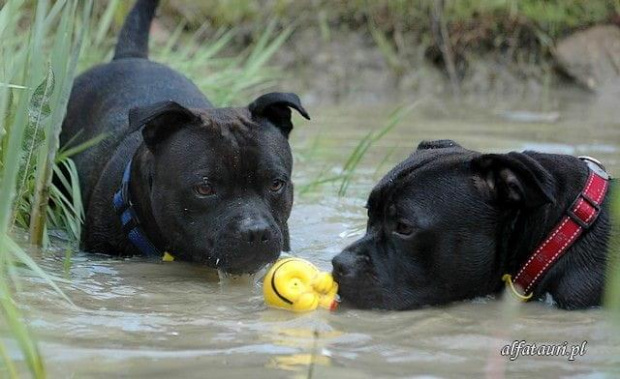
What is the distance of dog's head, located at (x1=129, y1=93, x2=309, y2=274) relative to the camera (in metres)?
5.34

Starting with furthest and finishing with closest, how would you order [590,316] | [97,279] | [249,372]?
[97,279] < [590,316] < [249,372]

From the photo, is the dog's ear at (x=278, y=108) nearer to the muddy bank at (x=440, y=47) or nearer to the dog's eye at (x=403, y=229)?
the dog's eye at (x=403, y=229)

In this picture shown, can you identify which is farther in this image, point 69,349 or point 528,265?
point 528,265

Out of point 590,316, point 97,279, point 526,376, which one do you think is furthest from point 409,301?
point 97,279

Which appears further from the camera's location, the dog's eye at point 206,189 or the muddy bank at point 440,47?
the muddy bank at point 440,47

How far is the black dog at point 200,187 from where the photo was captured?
538 cm

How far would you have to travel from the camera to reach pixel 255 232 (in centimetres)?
527

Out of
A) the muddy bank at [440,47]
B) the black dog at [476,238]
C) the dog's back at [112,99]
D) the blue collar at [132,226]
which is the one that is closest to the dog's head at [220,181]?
the blue collar at [132,226]

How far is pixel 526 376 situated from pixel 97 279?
2.34 m

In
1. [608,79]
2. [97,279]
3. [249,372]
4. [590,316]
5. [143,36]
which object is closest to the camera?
[249,372]

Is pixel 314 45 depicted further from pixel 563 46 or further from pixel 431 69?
pixel 563 46

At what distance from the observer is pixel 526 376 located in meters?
3.70

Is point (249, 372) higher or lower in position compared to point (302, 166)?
higher

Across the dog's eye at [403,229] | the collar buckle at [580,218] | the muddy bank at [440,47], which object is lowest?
the muddy bank at [440,47]
